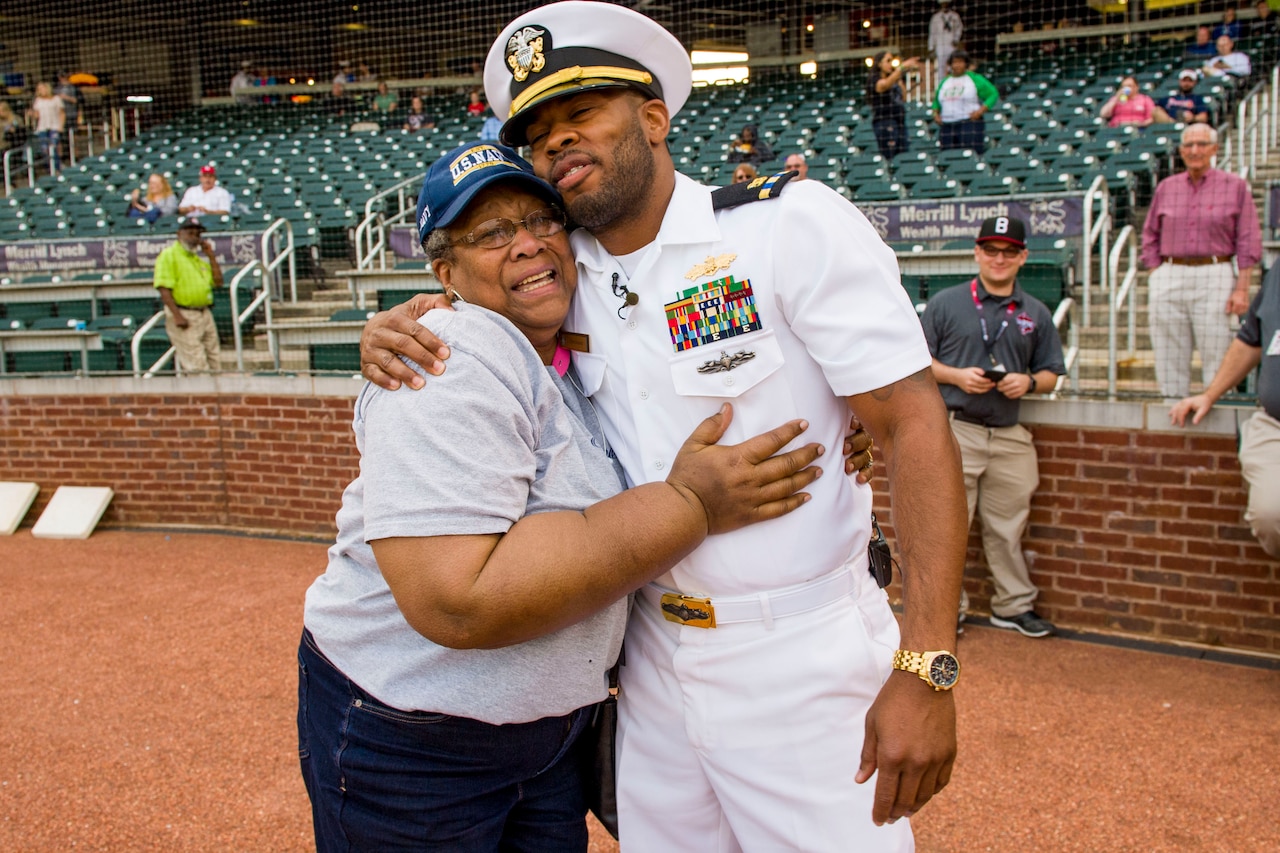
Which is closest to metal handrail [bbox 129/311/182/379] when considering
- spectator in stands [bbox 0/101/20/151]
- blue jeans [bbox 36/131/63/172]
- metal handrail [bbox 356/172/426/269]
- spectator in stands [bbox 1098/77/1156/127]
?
metal handrail [bbox 356/172/426/269]

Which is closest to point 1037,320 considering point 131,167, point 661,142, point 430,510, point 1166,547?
point 1166,547

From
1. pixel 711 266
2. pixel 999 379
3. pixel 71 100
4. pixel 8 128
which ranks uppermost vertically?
pixel 71 100

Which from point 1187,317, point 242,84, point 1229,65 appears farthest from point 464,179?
point 242,84

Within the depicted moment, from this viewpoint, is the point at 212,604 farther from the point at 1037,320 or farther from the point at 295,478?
the point at 1037,320

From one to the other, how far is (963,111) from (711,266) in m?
9.37

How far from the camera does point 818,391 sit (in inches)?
69.1

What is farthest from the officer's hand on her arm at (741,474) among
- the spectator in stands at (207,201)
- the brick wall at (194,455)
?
the spectator in stands at (207,201)

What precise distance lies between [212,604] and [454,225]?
4.37 metres

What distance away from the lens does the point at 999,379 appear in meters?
4.52

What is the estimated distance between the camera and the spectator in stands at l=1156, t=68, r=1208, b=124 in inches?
394

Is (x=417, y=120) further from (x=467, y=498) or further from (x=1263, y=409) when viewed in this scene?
(x=467, y=498)

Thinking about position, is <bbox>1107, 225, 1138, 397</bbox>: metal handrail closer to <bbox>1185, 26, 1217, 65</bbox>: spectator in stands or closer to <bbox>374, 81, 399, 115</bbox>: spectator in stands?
<bbox>1185, 26, 1217, 65</bbox>: spectator in stands

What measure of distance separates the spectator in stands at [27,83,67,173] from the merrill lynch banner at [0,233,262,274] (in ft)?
19.6

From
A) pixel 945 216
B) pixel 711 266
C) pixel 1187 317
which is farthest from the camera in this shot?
pixel 945 216
